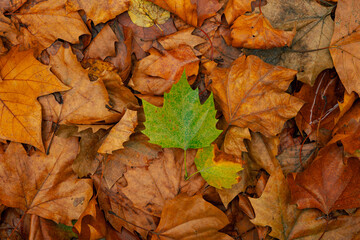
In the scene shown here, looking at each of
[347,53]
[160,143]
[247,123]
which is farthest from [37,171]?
[347,53]

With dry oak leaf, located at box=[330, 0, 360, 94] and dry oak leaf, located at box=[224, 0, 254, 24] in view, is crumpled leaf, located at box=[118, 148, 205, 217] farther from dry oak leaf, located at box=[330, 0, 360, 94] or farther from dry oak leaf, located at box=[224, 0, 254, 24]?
dry oak leaf, located at box=[330, 0, 360, 94]

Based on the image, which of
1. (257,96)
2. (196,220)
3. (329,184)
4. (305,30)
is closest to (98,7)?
(257,96)

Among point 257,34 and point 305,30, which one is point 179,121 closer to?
point 257,34

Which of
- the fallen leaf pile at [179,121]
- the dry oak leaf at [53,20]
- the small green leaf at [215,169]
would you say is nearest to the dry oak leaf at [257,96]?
the fallen leaf pile at [179,121]

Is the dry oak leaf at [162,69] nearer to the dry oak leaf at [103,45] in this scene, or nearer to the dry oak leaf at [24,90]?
the dry oak leaf at [103,45]

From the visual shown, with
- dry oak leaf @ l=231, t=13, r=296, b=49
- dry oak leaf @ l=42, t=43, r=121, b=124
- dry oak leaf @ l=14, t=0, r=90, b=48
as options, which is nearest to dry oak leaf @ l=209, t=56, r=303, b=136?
dry oak leaf @ l=231, t=13, r=296, b=49

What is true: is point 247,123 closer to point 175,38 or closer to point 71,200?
point 175,38

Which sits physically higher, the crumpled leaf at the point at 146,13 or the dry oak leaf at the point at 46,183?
the crumpled leaf at the point at 146,13
